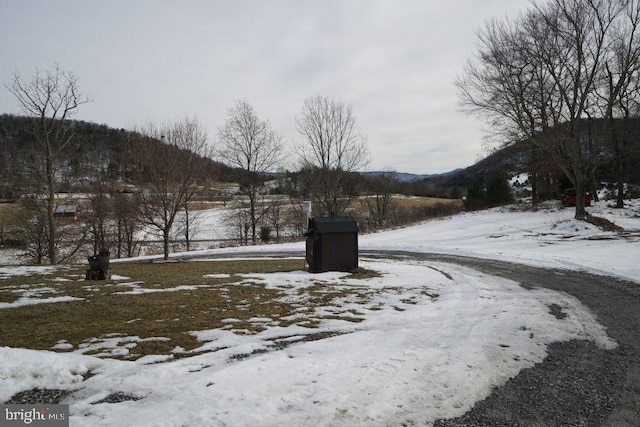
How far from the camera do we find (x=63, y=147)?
19.2m

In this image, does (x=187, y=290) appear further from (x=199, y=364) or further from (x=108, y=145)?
(x=108, y=145)

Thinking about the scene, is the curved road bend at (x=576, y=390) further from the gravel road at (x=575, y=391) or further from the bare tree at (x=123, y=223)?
the bare tree at (x=123, y=223)

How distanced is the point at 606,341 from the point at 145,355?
560cm

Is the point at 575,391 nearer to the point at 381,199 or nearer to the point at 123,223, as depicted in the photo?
the point at 123,223

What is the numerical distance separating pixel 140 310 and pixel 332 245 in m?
5.51

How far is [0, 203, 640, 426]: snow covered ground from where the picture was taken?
2879 millimetres

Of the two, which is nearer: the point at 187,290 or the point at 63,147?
the point at 187,290

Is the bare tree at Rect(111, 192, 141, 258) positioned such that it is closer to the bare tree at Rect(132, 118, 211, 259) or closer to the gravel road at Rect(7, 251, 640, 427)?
the bare tree at Rect(132, 118, 211, 259)

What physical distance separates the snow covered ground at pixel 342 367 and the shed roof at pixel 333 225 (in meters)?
3.11

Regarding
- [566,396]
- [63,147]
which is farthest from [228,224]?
[566,396]

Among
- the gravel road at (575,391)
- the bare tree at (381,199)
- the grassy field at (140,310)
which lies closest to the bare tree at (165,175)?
the grassy field at (140,310)

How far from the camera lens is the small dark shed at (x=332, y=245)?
408 inches

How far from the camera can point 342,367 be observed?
3746mm

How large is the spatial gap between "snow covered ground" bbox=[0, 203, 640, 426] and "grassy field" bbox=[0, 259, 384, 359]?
1.06 feet
